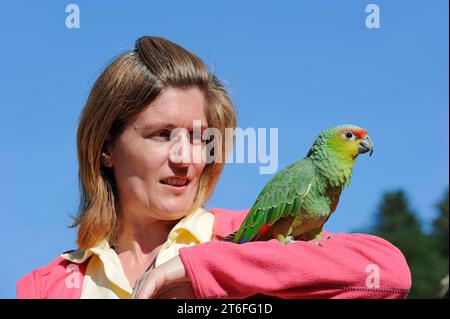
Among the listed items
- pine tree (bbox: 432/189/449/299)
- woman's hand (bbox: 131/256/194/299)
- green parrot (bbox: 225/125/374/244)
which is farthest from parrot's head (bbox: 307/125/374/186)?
pine tree (bbox: 432/189/449/299)

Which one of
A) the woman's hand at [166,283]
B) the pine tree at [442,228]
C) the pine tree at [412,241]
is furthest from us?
the pine tree at [442,228]

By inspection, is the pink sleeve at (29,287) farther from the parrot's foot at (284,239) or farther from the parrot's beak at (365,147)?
the parrot's beak at (365,147)

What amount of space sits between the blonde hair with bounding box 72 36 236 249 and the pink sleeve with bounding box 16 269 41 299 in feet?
0.66

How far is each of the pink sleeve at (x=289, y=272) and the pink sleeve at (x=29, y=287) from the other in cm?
66

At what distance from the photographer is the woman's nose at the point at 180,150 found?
207 cm

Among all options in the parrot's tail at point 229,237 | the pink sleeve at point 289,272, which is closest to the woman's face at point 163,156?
the parrot's tail at point 229,237

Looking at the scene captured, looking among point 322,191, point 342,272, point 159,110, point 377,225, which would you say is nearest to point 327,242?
point 342,272

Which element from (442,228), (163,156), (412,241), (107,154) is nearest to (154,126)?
(163,156)

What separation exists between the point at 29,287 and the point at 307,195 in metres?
1.04

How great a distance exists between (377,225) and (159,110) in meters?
23.9

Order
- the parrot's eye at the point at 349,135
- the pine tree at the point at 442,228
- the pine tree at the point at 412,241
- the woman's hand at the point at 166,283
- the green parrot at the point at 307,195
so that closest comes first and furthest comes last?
the woman's hand at the point at 166,283 → the green parrot at the point at 307,195 → the parrot's eye at the point at 349,135 → the pine tree at the point at 412,241 → the pine tree at the point at 442,228

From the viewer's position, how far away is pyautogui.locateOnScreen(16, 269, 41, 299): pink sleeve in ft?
7.02

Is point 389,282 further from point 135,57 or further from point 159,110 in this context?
point 135,57

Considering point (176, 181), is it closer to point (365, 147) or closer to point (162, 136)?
point (162, 136)
